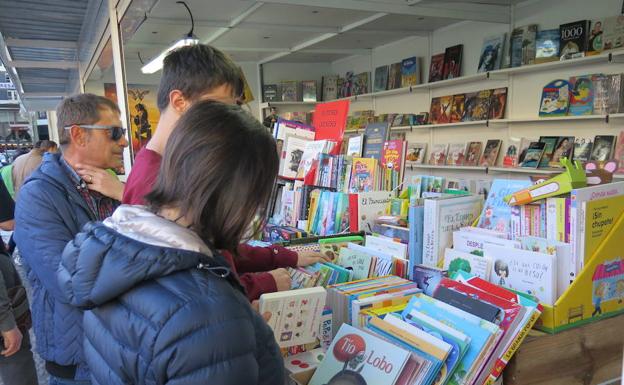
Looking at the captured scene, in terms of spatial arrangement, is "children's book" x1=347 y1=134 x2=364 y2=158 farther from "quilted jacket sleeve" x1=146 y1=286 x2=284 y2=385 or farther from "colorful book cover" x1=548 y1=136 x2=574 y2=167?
"colorful book cover" x1=548 y1=136 x2=574 y2=167

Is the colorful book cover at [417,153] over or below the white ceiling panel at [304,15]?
below

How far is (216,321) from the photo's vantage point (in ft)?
2.25

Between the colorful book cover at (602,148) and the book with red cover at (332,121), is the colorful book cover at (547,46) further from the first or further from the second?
the book with red cover at (332,121)

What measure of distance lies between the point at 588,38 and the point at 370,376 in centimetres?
411

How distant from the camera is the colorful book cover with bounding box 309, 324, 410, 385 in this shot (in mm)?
1208

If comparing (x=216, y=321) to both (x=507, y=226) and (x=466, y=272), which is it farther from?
(x=507, y=226)

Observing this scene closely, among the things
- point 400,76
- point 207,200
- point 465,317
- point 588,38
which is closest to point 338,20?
point 400,76

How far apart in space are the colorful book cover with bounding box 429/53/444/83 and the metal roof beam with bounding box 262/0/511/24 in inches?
40.3

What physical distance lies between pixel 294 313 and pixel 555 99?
412 centimetres

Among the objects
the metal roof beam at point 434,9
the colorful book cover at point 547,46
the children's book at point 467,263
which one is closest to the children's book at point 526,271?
the children's book at point 467,263

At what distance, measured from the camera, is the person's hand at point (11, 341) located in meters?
1.78

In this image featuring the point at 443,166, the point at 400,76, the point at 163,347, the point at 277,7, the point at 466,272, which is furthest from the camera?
the point at 400,76

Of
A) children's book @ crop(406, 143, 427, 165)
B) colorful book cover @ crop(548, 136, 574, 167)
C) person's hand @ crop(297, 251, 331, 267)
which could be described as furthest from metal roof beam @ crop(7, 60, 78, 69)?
colorful book cover @ crop(548, 136, 574, 167)

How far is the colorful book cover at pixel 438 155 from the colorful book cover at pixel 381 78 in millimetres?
1355
